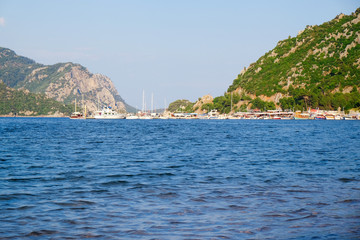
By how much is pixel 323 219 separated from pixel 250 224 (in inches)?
109

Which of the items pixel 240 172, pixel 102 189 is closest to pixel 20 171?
pixel 102 189

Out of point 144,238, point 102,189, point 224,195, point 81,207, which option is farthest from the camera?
point 102,189

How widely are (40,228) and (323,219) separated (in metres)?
9.75

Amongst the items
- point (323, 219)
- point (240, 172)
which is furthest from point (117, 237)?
point (240, 172)

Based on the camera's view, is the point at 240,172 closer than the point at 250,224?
No

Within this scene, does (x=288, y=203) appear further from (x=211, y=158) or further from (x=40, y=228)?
(x=211, y=158)

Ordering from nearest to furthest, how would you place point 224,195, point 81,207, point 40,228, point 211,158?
point 40,228 < point 81,207 < point 224,195 < point 211,158

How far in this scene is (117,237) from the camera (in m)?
11.9

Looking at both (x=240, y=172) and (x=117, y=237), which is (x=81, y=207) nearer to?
(x=117, y=237)

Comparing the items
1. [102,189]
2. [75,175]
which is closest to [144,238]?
[102,189]

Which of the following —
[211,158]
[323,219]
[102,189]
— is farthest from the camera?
[211,158]

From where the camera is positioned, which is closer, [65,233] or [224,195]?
[65,233]

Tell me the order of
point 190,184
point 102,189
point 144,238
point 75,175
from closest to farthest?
point 144,238 < point 102,189 < point 190,184 < point 75,175

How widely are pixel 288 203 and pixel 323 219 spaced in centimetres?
267
